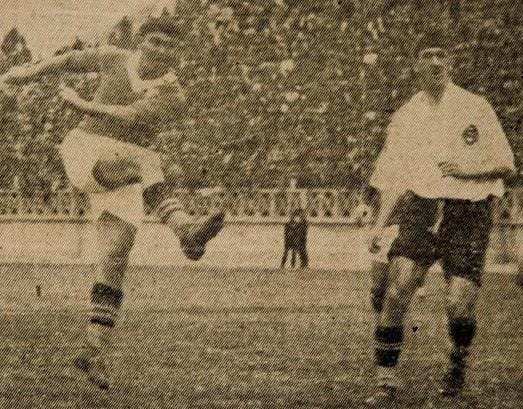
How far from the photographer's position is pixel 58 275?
282cm

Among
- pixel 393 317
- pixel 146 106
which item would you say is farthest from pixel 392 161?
pixel 146 106

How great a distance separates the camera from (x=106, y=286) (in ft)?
9.05

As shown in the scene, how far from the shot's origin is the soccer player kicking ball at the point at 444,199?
2.61 meters

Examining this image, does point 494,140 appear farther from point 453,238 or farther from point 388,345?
point 388,345

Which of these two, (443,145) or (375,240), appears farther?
(375,240)

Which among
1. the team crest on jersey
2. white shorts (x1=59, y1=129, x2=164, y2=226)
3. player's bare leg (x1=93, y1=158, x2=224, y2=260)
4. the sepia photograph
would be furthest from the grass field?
the team crest on jersey

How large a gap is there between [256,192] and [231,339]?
53 cm

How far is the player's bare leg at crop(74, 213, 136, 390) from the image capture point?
274 centimetres

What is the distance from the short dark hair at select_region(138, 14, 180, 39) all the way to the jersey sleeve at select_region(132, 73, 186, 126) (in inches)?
6.7

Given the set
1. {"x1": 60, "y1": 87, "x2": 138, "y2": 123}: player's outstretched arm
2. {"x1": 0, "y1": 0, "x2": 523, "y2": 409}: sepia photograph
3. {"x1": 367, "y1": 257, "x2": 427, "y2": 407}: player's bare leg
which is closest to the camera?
{"x1": 367, "y1": 257, "x2": 427, "y2": 407}: player's bare leg

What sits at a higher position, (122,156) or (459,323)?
(122,156)

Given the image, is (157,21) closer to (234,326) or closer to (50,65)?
(50,65)

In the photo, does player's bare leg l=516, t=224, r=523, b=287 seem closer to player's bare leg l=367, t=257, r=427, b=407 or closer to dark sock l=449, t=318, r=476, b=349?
dark sock l=449, t=318, r=476, b=349

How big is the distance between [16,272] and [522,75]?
1971mm
